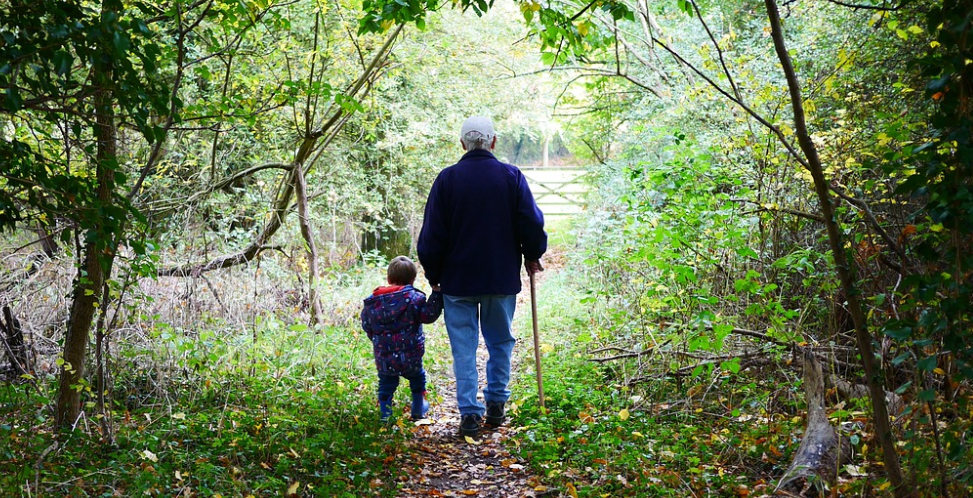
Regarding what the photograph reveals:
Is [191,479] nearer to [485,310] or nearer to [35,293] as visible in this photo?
[485,310]

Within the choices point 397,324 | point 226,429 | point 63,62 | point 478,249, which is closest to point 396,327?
point 397,324

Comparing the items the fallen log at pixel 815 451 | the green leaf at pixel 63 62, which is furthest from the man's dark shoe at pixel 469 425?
the green leaf at pixel 63 62

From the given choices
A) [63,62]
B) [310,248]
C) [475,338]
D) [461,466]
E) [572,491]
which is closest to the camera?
[63,62]

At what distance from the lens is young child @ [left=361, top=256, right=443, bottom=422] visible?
533 cm

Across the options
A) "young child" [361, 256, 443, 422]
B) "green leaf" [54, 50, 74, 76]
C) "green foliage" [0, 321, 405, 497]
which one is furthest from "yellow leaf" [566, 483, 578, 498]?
"green leaf" [54, 50, 74, 76]

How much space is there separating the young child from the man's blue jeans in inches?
Answer: 6.7

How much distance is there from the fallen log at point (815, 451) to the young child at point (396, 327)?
248 cm

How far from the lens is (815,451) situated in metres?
3.82

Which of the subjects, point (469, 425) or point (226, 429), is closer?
point (226, 429)

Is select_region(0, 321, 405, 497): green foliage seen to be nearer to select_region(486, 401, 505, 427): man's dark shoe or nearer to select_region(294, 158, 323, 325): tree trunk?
select_region(294, 158, 323, 325): tree trunk

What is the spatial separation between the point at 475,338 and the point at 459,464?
964mm

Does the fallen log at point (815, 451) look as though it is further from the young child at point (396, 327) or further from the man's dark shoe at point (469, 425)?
the young child at point (396, 327)

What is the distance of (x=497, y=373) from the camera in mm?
5504

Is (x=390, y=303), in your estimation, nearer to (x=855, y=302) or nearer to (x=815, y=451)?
(x=815, y=451)
